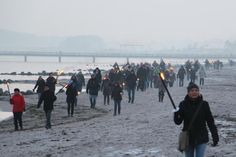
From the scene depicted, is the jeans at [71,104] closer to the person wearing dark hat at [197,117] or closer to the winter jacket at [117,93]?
the winter jacket at [117,93]

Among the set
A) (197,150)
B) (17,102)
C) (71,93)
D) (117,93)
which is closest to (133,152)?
(197,150)

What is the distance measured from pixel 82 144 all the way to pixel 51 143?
110 centimetres

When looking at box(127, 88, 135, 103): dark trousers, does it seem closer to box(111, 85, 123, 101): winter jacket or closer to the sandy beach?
the sandy beach

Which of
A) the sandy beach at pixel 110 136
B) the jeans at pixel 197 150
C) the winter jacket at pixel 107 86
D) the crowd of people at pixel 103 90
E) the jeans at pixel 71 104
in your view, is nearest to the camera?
the jeans at pixel 197 150

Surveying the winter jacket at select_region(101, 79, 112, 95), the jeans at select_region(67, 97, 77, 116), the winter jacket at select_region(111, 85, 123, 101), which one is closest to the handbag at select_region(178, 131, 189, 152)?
the winter jacket at select_region(111, 85, 123, 101)

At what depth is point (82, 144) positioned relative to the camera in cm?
1362

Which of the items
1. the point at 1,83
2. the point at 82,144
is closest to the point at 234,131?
the point at 82,144

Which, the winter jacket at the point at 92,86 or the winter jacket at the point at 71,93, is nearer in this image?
the winter jacket at the point at 71,93

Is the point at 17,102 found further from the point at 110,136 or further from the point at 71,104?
the point at 110,136

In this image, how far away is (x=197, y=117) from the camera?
27.2 ft

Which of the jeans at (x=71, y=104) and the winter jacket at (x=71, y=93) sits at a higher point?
the winter jacket at (x=71, y=93)

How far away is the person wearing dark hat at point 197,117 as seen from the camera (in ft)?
27.2

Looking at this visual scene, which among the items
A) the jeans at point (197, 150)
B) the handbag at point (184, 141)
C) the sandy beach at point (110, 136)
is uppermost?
the handbag at point (184, 141)

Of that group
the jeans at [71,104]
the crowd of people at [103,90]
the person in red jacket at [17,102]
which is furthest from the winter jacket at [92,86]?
the person in red jacket at [17,102]
